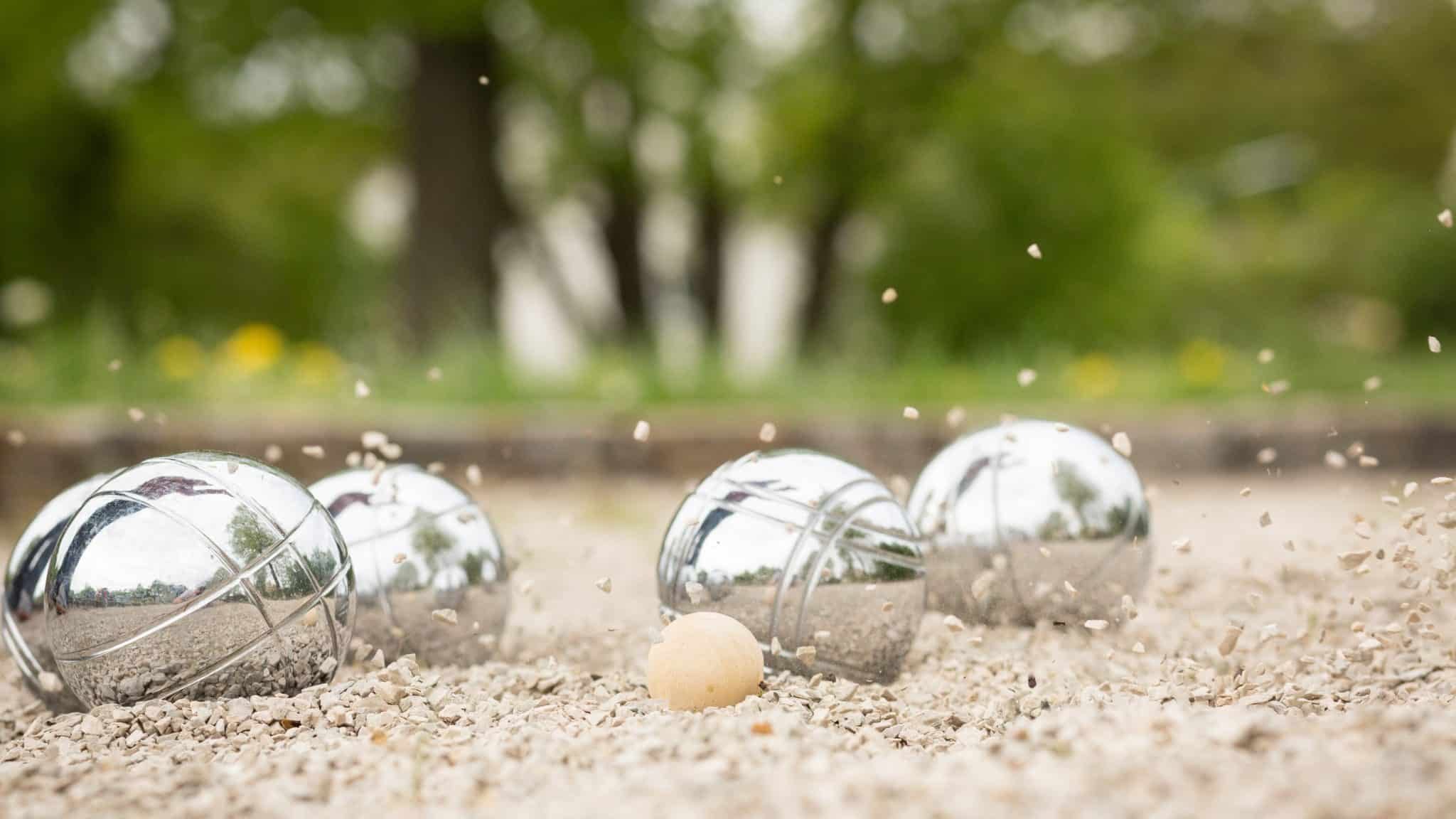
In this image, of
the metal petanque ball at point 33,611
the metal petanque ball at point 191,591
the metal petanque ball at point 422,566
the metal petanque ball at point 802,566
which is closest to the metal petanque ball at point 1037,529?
the metal petanque ball at point 802,566

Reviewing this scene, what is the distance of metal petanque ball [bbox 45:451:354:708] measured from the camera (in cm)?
272

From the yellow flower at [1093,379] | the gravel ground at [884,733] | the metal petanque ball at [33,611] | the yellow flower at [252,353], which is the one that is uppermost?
the yellow flower at [252,353]

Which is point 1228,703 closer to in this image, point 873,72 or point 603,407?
point 603,407

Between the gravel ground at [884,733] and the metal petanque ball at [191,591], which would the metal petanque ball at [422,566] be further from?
the metal petanque ball at [191,591]

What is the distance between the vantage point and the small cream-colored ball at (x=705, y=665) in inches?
106

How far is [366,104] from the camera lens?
1439 centimetres

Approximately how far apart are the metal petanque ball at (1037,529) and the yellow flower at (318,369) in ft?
19.0

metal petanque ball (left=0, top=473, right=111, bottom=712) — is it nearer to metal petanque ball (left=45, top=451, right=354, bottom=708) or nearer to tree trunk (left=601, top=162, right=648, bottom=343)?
metal petanque ball (left=45, top=451, right=354, bottom=708)

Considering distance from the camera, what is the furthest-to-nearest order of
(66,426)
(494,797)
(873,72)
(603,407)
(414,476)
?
(873,72)
(603,407)
(66,426)
(414,476)
(494,797)

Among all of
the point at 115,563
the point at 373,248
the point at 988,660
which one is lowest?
the point at 988,660

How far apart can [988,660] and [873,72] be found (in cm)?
1074

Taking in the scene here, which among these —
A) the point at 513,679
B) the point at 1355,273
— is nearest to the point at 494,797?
the point at 513,679

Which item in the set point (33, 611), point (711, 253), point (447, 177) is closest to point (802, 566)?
point (33, 611)

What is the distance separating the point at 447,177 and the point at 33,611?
8.95 m
